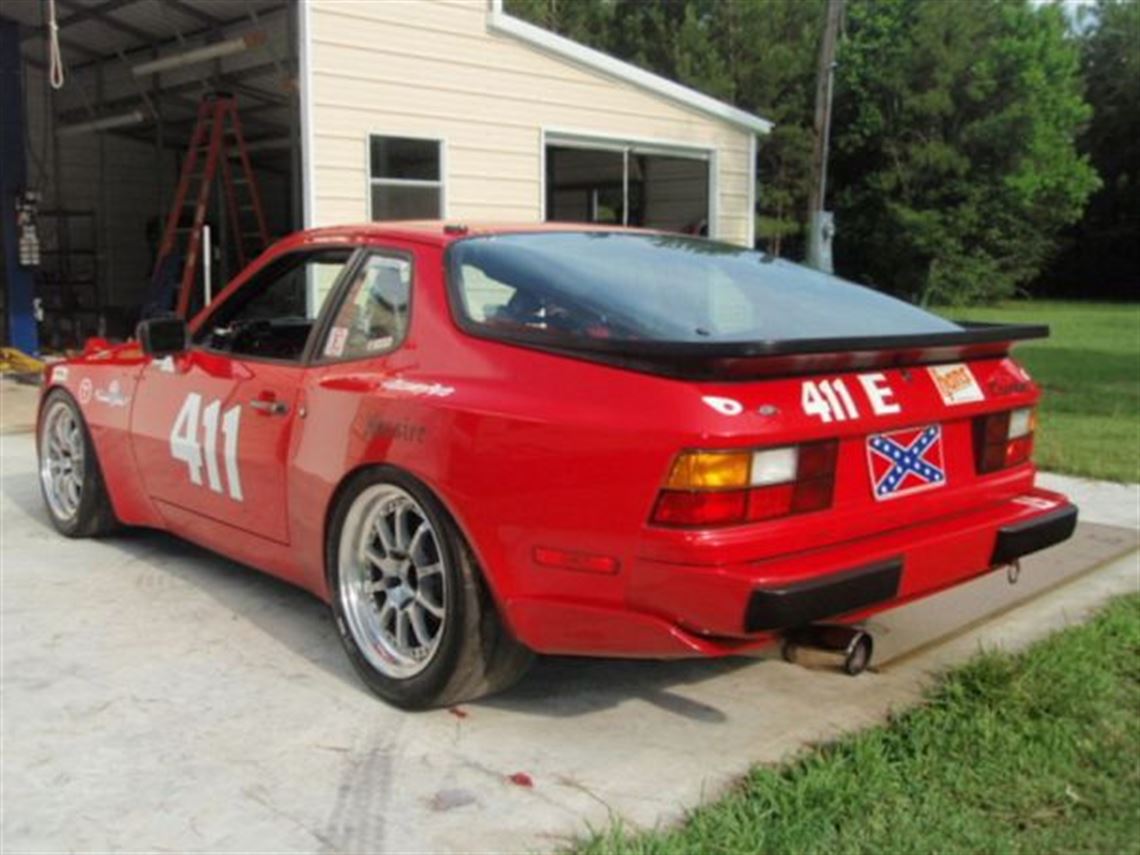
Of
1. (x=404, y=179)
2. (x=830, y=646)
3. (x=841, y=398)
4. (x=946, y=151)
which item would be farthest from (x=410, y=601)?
(x=946, y=151)

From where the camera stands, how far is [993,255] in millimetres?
38062

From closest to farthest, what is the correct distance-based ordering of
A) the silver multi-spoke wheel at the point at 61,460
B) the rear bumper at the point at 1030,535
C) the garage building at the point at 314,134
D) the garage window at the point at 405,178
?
the rear bumper at the point at 1030,535
the silver multi-spoke wheel at the point at 61,460
the garage building at the point at 314,134
the garage window at the point at 405,178

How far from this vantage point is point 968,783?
2.97 metres

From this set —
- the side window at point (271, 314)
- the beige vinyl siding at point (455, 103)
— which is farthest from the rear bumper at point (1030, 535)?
the beige vinyl siding at point (455, 103)

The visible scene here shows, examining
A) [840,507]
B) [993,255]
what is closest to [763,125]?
[840,507]

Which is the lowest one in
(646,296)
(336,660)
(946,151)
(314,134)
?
(336,660)

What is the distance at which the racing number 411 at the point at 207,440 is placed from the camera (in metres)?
4.16

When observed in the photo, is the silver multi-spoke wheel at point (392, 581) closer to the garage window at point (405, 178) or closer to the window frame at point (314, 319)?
the window frame at point (314, 319)

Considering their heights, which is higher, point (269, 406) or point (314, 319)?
point (314, 319)

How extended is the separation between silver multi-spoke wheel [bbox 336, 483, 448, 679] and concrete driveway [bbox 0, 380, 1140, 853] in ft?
0.66

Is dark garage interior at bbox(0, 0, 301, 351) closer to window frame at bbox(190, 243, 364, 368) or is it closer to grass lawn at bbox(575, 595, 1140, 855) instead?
window frame at bbox(190, 243, 364, 368)

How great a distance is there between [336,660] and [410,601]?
58cm

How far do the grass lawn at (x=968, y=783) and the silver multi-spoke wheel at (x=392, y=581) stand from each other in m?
1.00

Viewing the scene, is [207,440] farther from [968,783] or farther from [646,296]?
[968,783]
